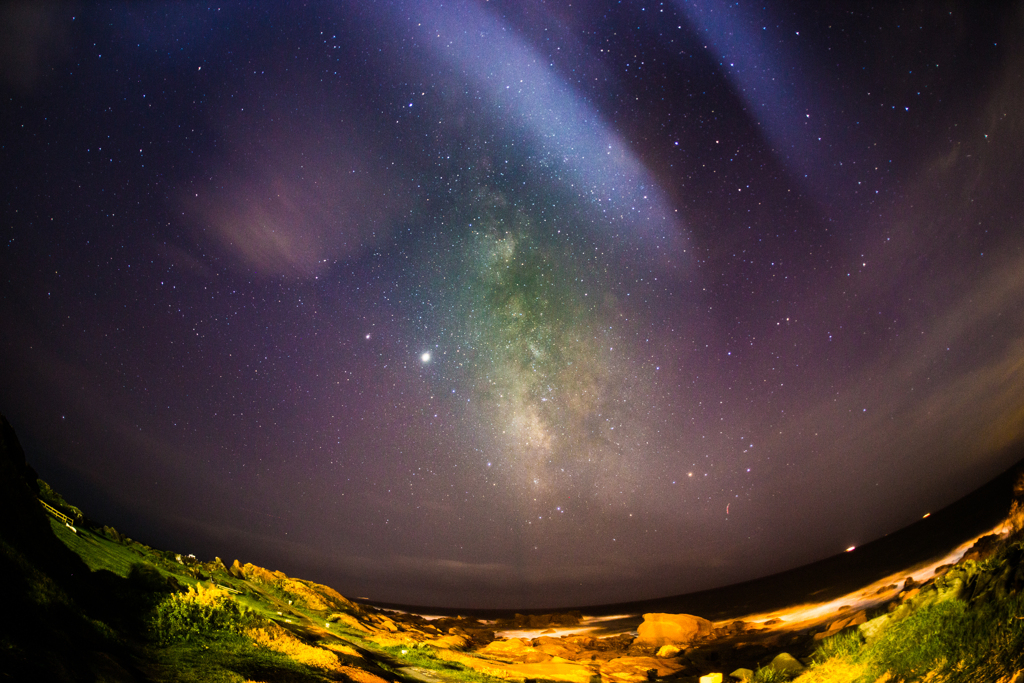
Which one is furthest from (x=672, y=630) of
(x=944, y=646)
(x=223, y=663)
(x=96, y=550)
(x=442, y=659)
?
(x=96, y=550)

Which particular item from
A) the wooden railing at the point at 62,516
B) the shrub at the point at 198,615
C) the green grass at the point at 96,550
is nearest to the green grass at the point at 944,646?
the shrub at the point at 198,615

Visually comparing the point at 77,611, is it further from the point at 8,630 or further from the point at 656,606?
the point at 656,606

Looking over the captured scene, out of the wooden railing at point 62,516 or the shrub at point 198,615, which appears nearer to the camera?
the shrub at point 198,615

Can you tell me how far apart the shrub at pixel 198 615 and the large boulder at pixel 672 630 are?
7564mm

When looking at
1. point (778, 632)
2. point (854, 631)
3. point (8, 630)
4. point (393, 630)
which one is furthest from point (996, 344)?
point (8, 630)

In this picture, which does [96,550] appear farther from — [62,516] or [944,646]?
[944,646]

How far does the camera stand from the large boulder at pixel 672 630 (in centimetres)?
828

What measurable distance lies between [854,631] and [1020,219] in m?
7.63

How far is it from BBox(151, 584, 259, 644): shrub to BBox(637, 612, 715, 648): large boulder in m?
7.56

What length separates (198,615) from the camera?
21.2ft

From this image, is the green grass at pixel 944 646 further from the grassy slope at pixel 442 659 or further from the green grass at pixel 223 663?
the green grass at pixel 223 663

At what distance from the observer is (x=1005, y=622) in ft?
18.4

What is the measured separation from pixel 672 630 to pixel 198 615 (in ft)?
28.6

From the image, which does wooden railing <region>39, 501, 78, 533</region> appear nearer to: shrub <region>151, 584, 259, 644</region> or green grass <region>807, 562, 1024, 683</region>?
shrub <region>151, 584, 259, 644</region>
